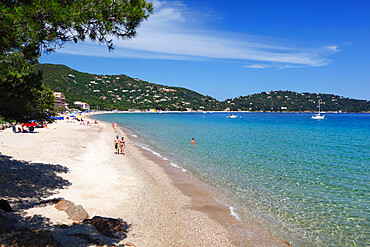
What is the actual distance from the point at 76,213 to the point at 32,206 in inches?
76.0

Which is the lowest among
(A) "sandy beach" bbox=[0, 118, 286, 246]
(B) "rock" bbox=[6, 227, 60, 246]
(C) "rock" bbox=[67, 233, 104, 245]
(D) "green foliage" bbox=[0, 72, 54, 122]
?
(A) "sandy beach" bbox=[0, 118, 286, 246]

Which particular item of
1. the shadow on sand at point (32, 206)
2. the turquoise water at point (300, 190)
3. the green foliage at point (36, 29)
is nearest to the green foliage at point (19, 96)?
the green foliage at point (36, 29)

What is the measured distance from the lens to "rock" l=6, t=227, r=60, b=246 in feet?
16.0

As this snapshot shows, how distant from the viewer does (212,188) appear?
15.8m

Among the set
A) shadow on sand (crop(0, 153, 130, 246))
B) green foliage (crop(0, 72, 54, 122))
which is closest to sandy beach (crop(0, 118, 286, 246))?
shadow on sand (crop(0, 153, 130, 246))

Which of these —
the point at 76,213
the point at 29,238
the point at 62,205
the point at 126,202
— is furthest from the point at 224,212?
the point at 29,238

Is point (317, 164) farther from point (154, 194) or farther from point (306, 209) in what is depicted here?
point (154, 194)

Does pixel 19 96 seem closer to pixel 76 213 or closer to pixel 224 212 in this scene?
pixel 76 213

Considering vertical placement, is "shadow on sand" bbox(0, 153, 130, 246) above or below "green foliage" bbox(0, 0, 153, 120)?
below

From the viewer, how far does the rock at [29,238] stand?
4883 millimetres

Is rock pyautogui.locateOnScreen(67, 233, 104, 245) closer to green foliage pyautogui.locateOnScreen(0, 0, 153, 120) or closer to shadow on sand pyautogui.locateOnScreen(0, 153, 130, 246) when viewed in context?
shadow on sand pyautogui.locateOnScreen(0, 153, 130, 246)

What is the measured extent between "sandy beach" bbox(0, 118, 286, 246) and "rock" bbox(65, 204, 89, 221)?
0.25m

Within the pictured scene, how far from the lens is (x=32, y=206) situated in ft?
30.5

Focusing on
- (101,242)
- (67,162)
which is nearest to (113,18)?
(101,242)
